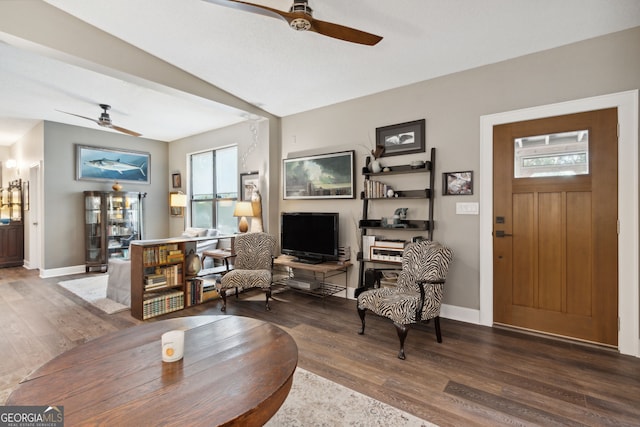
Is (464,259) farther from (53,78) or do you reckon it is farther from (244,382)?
(53,78)

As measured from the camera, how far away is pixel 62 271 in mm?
5980

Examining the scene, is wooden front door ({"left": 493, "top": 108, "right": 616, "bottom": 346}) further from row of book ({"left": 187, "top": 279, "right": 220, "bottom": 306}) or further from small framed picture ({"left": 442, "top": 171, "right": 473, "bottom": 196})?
row of book ({"left": 187, "top": 279, "right": 220, "bottom": 306})

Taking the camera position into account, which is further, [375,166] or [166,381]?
[375,166]

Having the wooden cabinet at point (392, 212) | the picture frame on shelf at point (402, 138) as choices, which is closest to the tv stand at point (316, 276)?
the wooden cabinet at point (392, 212)

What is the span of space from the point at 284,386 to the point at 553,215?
3.12 metres

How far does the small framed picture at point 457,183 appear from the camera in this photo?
3520 mm

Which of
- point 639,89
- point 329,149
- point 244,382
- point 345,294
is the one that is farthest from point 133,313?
point 639,89

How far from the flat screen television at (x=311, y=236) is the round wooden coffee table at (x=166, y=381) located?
2403 mm

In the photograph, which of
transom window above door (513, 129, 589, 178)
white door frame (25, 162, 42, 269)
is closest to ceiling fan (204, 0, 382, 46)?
transom window above door (513, 129, 589, 178)

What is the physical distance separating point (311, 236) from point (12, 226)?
7260 millimetres

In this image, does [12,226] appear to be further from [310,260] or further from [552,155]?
[552,155]

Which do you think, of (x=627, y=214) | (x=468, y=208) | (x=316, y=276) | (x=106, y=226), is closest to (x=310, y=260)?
(x=316, y=276)

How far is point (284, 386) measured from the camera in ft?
4.62

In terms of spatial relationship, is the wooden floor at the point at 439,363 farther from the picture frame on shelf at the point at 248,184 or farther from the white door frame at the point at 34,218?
the white door frame at the point at 34,218
